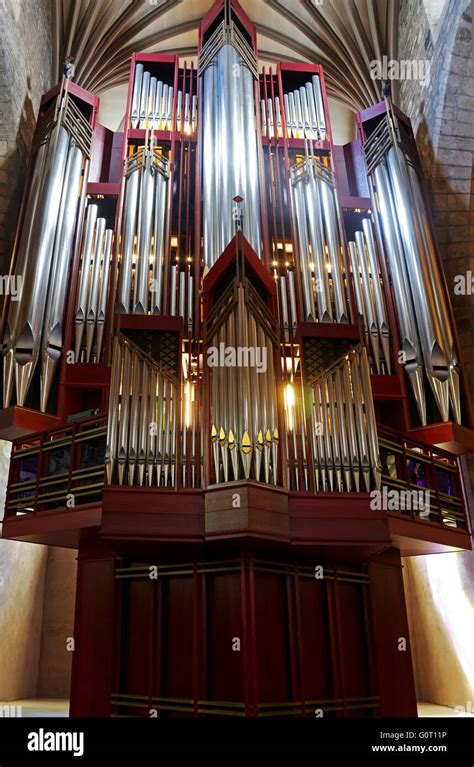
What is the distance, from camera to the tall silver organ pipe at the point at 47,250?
8.30 meters

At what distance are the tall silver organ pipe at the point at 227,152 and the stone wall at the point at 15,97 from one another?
3.05 meters

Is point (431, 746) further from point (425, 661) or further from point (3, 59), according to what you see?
point (3, 59)

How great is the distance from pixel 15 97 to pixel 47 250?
3.14 metres

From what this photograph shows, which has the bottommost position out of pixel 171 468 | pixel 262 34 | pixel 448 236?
pixel 171 468

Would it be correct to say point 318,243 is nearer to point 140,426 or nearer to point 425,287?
point 425,287

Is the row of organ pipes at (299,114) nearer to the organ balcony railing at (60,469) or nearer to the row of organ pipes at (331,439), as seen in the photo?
the row of organ pipes at (331,439)

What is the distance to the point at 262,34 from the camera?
15055 millimetres

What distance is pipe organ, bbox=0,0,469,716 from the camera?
21.7 feet

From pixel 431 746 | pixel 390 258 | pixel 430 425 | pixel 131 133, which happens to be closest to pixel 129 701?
pixel 431 746

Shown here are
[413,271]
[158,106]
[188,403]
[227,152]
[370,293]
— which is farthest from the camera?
[158,106]

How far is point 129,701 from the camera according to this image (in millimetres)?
7047

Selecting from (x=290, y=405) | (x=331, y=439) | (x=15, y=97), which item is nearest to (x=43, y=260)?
(x=15, y=97)

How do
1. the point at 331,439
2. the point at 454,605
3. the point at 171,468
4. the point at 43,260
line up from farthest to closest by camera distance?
the point at 454,605 → the point at 43,260 → the point at 331,439 → the point at 171,468

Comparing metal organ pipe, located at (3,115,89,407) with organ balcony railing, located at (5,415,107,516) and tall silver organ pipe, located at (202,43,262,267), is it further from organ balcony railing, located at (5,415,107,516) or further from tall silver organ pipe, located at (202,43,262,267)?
tall silver organ pipe, located at (202,43,262,267)
